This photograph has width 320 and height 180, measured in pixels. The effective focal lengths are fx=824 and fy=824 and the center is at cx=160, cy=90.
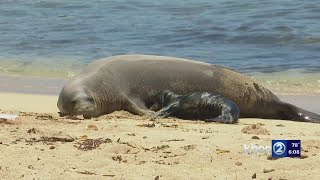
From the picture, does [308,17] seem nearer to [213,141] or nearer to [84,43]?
[84,43]

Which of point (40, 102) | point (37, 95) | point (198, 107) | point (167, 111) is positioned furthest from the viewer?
point (37, 95)

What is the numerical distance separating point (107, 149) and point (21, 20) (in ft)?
42.9

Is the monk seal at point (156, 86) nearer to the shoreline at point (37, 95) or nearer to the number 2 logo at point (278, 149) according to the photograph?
the shoreline at point (37, 95)

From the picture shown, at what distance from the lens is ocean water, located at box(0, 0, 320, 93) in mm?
12086

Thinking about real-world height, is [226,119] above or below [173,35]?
below

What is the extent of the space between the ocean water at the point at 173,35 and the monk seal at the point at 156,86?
156 cm

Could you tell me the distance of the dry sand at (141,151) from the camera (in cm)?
496

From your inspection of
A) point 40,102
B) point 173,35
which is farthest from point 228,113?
point 173,35

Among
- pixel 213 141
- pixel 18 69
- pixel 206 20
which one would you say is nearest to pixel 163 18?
pixel 206 20

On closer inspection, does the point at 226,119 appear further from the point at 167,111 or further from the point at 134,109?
the point at 134,109

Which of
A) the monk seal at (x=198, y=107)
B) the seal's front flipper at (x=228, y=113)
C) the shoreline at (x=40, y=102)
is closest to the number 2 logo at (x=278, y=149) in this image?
the seal's front flipper at (x=228, y=113)

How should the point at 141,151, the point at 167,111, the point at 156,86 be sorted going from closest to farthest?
the point at 141,151 → the point at 167,111 → the point at 156,86

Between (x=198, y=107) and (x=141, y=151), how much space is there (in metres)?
2.67

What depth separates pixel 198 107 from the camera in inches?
325
